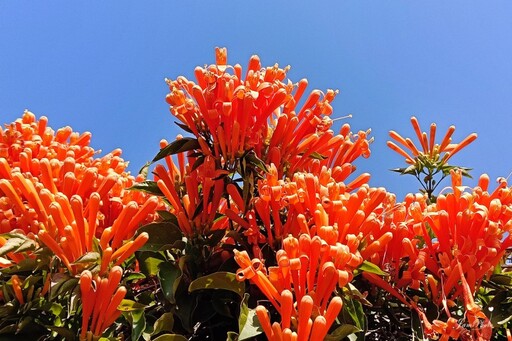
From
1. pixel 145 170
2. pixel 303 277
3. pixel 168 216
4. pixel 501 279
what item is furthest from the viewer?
pixel 145 170

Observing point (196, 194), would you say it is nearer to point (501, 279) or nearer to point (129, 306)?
point (129, 306)

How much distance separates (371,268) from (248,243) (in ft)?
1.94

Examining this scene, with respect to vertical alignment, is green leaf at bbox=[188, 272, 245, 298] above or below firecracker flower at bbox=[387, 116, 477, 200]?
below

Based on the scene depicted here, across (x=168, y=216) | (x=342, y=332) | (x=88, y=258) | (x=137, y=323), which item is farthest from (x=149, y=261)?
(x=342, y=332)

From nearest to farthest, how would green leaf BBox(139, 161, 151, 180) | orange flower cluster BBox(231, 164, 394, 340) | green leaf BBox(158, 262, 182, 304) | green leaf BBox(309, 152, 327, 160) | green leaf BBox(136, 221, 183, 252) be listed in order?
orange flower cluster BBox(231, 164, 394, 340) < green leaf BBox(158, 262, 182, 304) < green leaf BBox(136, 221, 183, 252) < green leaf BBox(309, 152, 327, 160) < green leaf BBox(139, 161, 151, 180)

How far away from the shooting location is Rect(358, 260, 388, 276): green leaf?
256 cm

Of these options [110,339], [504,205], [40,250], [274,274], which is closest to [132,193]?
[40,250]

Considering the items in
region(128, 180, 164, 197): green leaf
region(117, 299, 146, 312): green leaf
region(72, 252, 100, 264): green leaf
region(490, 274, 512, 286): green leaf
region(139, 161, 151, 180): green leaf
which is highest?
region(139, 161, 151, 180): green leaf

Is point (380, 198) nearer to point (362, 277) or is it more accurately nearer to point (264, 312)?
point (362, 277)

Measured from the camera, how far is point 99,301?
2297 mm

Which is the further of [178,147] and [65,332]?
[178,147]

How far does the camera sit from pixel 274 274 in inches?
→ 87.7

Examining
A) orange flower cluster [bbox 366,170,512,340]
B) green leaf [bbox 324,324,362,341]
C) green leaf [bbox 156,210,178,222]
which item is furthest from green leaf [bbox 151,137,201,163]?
green leaf [bbox 324,324,362,341]

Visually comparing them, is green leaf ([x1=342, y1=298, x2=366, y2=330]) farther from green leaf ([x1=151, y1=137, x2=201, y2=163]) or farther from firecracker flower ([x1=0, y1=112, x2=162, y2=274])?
green leaf ([x1=151, y1=137, x2=201, y2=163])
